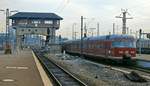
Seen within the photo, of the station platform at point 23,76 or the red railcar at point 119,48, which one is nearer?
the station platform at point 23,76

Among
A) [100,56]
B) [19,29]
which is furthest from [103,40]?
[19,29]

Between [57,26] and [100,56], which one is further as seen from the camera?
[57,26]

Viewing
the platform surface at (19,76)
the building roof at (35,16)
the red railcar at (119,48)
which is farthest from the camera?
the building roof at (35,16)

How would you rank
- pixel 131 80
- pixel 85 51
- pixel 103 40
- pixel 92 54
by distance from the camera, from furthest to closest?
pixel 85 51 < pixel 92 54 < pixel 103 40 < pixel 131 80

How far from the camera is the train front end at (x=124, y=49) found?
3506 cm

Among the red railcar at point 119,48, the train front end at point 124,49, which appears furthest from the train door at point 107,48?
the train front end at point 124,49

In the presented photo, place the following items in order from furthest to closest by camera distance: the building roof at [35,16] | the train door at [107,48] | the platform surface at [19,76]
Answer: the building roof at [35,16] < the train door at [107,48] < the platform surface at [19,76]

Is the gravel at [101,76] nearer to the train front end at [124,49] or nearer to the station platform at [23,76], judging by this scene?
the train front end at [124,49]

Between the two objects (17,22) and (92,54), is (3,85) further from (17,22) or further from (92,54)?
(17,22)

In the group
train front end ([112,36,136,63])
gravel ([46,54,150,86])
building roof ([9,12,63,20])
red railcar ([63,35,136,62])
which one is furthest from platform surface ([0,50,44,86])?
building roof ([9,12,63,20])

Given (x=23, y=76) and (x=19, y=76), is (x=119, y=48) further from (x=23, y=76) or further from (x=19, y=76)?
(x=19, y=76)

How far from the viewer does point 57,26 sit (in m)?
123

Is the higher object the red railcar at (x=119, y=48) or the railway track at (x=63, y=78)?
the red railcar at (x=119, y=48)

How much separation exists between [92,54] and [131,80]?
24050mm
